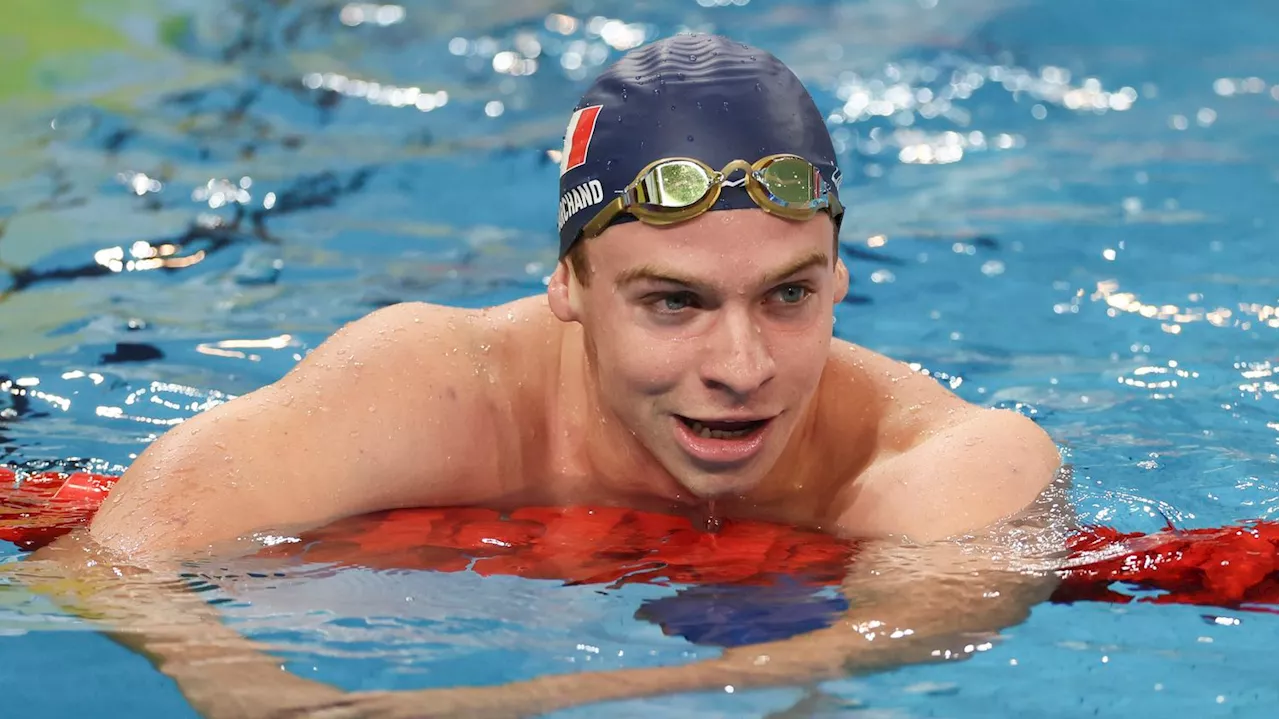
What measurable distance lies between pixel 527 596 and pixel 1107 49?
27.5 ft

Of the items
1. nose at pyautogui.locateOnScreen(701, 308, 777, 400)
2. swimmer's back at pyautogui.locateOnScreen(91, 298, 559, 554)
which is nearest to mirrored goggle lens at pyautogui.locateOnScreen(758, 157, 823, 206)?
nose at pyautogui.locateOnScreen(701, 308, 777, 400)

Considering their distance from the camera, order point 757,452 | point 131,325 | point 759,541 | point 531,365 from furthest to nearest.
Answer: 1. point 131,325
2. point 531,365
3. point 759,541
4. point 757,452

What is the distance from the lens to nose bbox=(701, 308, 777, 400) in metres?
3.31

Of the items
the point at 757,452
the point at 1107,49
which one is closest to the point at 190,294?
the point at 757,452

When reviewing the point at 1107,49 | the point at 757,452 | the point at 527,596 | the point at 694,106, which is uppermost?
the point at 1107,49

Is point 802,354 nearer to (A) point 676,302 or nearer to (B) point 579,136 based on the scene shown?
(A) point 676,302

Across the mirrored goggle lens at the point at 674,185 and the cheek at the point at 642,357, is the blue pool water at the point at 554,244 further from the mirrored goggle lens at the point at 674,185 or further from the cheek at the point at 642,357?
the mirrored goggle lens at the point at 674,185

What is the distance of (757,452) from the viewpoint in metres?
3.49

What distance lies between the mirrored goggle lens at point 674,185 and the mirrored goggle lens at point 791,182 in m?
0.13

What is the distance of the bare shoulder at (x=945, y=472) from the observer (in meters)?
3.50

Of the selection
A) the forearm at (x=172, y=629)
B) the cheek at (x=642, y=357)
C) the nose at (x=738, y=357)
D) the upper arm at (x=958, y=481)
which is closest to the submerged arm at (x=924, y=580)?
the upper arm at (x=958, y=481)

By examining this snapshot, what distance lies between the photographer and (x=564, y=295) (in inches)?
148

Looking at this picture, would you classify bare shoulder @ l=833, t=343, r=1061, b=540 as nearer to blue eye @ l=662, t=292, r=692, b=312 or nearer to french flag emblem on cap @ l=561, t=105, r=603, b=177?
blue eye @ l=662, t=292, r=692, b=312

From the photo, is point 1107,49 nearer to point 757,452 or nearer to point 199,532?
point 757,452
